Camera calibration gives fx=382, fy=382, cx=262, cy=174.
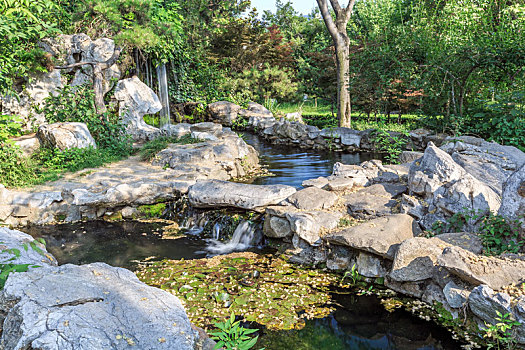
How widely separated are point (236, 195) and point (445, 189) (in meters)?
3.17

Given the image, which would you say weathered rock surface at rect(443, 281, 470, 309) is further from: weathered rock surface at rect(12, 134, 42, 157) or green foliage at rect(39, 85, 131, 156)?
weathered rock surface at rect(12, 134, 42, 157)

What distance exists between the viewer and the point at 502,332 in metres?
3.39

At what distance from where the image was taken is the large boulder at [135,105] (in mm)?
12406

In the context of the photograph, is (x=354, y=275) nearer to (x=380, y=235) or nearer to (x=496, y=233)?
(x=380, y=235)

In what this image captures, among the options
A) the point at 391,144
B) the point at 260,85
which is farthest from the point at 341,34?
the point at 260,85

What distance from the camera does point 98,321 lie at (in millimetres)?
2471

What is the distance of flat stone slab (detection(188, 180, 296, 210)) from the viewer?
20.6 feet

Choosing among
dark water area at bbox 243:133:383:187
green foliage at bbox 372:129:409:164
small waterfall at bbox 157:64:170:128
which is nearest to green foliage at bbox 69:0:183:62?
small waterfall at bbox 157:64:170:128

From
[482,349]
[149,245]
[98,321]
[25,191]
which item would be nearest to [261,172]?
[149,245]

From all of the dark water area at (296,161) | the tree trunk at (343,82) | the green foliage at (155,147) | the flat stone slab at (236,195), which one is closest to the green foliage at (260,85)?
the dark water area at (296,161)

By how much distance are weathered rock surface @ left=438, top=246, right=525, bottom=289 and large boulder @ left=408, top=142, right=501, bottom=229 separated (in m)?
0.95

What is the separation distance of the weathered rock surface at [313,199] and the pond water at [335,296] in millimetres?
1640

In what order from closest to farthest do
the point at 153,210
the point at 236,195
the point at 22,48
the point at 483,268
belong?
the point at 483,268 < the point at 236,195 < the point at 153,210 < the point at 22,48

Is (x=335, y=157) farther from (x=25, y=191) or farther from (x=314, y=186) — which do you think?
(x=25, y=191)
